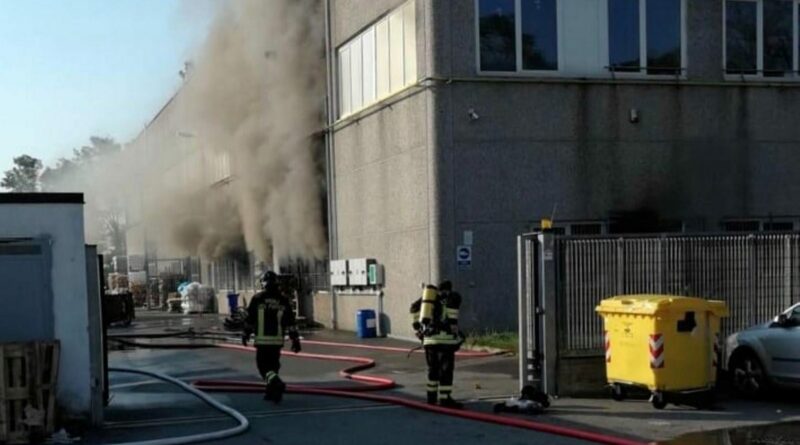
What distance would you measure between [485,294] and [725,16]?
7.86m

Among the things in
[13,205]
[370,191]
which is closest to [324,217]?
[370,191]

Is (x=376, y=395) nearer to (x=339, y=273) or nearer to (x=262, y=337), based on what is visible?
(x=262, y=337)

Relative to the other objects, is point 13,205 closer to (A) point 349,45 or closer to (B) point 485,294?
(B) point 485,294

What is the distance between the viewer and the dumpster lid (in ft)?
34.2

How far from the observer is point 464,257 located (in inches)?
691

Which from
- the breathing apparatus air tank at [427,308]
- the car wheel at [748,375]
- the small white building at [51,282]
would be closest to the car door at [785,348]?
the car wheel at [748,375]

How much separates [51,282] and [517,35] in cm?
1129

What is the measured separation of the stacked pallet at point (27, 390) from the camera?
8.57m

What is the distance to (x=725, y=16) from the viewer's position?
19109 mm

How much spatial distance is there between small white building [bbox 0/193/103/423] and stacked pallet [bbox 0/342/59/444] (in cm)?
32

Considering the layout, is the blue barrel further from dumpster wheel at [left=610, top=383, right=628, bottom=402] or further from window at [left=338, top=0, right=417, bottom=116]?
dumpster wheel at [left=610, top=383, right=628, bottom=402]

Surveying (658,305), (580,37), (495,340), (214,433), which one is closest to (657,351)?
(658,305)

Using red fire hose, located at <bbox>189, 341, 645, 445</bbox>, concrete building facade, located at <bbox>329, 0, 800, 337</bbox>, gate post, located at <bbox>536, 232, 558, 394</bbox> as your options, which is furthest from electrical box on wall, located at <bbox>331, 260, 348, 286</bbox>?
gate post, located at <bbox>536, 232, 558, 394</bbox>

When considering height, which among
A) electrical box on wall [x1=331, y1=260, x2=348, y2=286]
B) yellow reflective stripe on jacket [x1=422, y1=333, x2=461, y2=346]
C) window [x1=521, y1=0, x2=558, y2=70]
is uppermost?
Answer: window [x1=521, y1=0, x2=558, y2=70]
